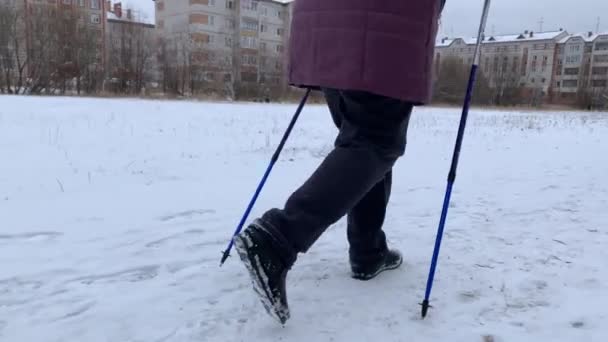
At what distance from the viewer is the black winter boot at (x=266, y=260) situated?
1.33 metres

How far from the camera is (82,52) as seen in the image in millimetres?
27750

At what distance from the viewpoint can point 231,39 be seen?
46562 millimetres

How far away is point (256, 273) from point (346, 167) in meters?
0.42

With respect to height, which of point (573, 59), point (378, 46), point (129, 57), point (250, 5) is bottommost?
point (378, 46)

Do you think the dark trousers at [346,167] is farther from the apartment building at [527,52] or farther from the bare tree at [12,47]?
the apartment building at [527,52]

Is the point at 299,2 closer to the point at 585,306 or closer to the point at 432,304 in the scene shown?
the point at 432,304

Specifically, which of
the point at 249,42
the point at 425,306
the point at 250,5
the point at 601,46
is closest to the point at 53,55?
the point at 249,42

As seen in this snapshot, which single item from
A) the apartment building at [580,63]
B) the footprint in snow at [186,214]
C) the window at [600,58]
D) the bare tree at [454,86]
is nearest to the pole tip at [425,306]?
the footprint in snow at [186,214]

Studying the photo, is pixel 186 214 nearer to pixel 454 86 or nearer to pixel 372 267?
pixel 372 267

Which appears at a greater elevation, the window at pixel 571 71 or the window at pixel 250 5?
the window at pixel 250 5

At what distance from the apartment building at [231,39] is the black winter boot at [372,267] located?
33.5 meters

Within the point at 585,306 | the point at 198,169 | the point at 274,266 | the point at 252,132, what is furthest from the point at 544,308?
the point at 252,132

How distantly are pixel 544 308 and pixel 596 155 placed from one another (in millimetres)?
5231

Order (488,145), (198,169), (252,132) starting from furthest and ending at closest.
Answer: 1. (252,132)
2. (488,145)
3. (198,169)
